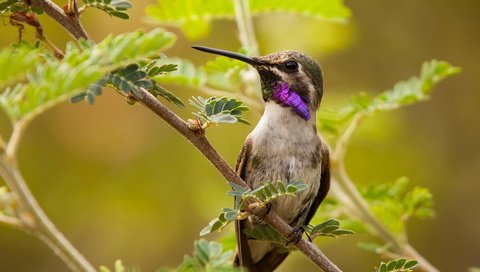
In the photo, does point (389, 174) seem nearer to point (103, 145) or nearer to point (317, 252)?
point (103, 145)

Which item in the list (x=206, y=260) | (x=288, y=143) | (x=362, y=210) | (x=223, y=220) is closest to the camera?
(x=206, y=260)

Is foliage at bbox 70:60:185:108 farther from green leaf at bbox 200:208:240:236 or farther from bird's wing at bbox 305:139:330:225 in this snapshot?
bird's wing at bbox 305:139:330:225

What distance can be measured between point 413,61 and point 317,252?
213 inches

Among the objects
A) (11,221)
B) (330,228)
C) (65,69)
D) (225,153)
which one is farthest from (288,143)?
(225,153)

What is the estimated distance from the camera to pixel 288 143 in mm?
3902

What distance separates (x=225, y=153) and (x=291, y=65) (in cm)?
249

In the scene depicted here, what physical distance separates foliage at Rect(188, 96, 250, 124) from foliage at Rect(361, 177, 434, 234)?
163 centimetres

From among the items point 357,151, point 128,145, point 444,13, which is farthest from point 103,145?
point 444,13

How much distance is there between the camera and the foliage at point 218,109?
7.79 feet

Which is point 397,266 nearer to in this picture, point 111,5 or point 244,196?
point 244,196

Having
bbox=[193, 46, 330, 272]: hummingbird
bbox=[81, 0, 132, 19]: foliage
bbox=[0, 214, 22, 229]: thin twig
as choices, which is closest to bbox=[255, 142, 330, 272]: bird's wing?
bbox=[193, 46, 330, 272]: hummingbird

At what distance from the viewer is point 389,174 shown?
636 cm

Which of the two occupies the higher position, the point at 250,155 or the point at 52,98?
the point at 250,155

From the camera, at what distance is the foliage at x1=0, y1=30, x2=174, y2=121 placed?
1.71 metres
